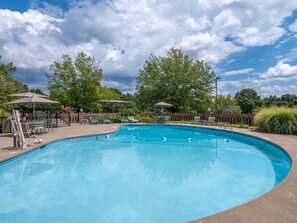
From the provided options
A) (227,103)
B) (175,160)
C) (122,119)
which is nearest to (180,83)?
(122,119)

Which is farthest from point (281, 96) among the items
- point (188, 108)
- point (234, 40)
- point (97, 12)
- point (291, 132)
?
point (97, 12)

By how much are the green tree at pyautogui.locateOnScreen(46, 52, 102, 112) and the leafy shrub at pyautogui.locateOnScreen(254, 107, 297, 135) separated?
1708 cm

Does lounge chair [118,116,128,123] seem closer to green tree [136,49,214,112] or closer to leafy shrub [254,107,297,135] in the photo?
green tree [136,49,214,112]

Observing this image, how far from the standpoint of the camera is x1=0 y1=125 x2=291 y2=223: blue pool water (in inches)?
134

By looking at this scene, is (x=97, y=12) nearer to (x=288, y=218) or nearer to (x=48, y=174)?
(x=48, y=174)

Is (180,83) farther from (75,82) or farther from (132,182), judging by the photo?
(132,182)

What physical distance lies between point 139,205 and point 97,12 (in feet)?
37.5

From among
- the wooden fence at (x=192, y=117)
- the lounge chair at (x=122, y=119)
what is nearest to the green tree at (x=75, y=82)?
Answer: the wooden fence at (x=192, y=117)

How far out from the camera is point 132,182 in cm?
479

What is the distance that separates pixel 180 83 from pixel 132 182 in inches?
797

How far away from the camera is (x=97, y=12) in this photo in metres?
11.6

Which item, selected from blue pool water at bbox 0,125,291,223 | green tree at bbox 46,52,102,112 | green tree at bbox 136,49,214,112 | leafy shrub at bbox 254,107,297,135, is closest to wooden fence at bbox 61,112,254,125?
leafy shrub at bbox 254,107,297,135

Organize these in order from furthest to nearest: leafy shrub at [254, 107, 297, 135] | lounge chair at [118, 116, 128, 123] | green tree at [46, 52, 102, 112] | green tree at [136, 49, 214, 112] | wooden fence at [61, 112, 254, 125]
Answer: green tree at [136, 49, 214, 112]
green tree at [46, 52, 102, 112]
lounge chair at [118, 116, 128, 123]
wooden fence at [61, 112, 254, 125]
leafy shrub at [254, 107, 297, 135]

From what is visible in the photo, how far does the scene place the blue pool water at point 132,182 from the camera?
340cm
